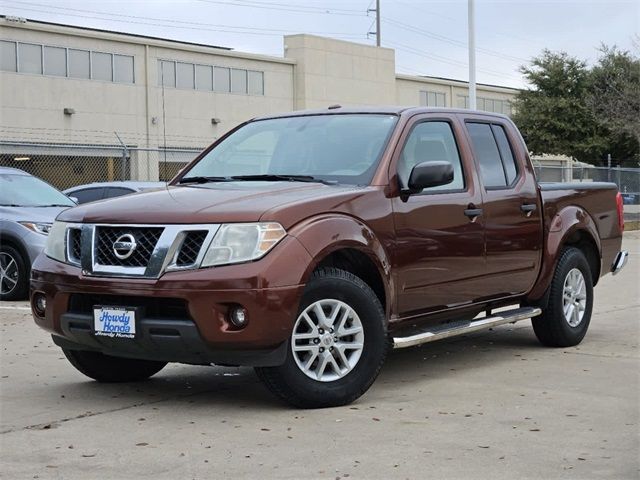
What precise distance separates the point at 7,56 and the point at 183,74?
36.7 ft

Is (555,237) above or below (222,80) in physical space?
below

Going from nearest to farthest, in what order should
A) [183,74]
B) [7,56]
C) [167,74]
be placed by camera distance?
1. [7,56]
2. [167,74]
3. [183,74]

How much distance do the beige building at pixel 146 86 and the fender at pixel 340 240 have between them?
37.0 m

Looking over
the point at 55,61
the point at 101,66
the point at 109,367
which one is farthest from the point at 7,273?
the point at 101,66

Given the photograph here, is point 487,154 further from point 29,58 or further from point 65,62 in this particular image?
point 65,62

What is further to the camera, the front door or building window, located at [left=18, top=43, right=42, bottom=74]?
building window, located at [left=18, top=43, right=42, bottom=74]

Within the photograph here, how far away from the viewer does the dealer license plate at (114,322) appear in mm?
6184

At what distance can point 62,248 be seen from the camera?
6.75 meters

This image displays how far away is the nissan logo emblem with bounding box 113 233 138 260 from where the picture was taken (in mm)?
6285

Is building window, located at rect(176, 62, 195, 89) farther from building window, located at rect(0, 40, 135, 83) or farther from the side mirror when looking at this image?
the side mirror

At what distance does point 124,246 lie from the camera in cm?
631

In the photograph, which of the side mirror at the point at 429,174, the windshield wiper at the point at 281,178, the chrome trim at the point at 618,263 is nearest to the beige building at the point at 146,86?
the chrome trim at the point at 618,263

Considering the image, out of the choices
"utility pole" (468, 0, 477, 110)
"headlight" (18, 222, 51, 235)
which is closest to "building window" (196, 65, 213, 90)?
"utility pole" (468, 0, 477, 110)

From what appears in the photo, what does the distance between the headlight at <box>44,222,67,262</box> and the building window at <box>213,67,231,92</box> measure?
5791cm
